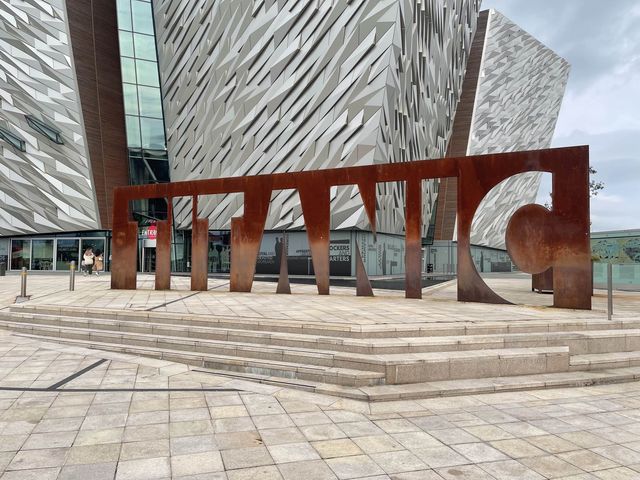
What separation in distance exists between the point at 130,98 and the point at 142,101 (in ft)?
2.92

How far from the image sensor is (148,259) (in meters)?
35.9

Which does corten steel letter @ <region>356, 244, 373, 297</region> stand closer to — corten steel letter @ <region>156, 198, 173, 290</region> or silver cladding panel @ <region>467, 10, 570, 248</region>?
corten steel letter @ <region>156, 198, 173, 290</region>

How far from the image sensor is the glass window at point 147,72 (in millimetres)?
35688

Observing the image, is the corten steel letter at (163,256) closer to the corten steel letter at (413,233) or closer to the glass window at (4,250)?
the corten steel letter at (413,233)

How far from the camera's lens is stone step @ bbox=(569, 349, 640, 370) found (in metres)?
7.11

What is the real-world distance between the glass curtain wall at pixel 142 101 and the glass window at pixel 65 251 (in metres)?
5.24

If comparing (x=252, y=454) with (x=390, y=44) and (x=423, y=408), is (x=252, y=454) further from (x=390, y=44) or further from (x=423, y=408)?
(x=390, y=44)

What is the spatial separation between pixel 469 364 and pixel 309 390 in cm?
240

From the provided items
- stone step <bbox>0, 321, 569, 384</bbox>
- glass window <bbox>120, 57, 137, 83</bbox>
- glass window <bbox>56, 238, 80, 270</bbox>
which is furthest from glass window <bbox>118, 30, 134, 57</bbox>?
stone step <bbox>0, 321, 569, 384</bbox>

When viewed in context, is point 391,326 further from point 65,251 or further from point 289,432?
point 65,251

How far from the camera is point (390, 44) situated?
2467 centimetres

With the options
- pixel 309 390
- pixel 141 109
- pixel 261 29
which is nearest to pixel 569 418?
pixel 309 390

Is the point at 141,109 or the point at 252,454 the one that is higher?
the point at 141,109

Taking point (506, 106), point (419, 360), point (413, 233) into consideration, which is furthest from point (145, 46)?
point (419, 360)
